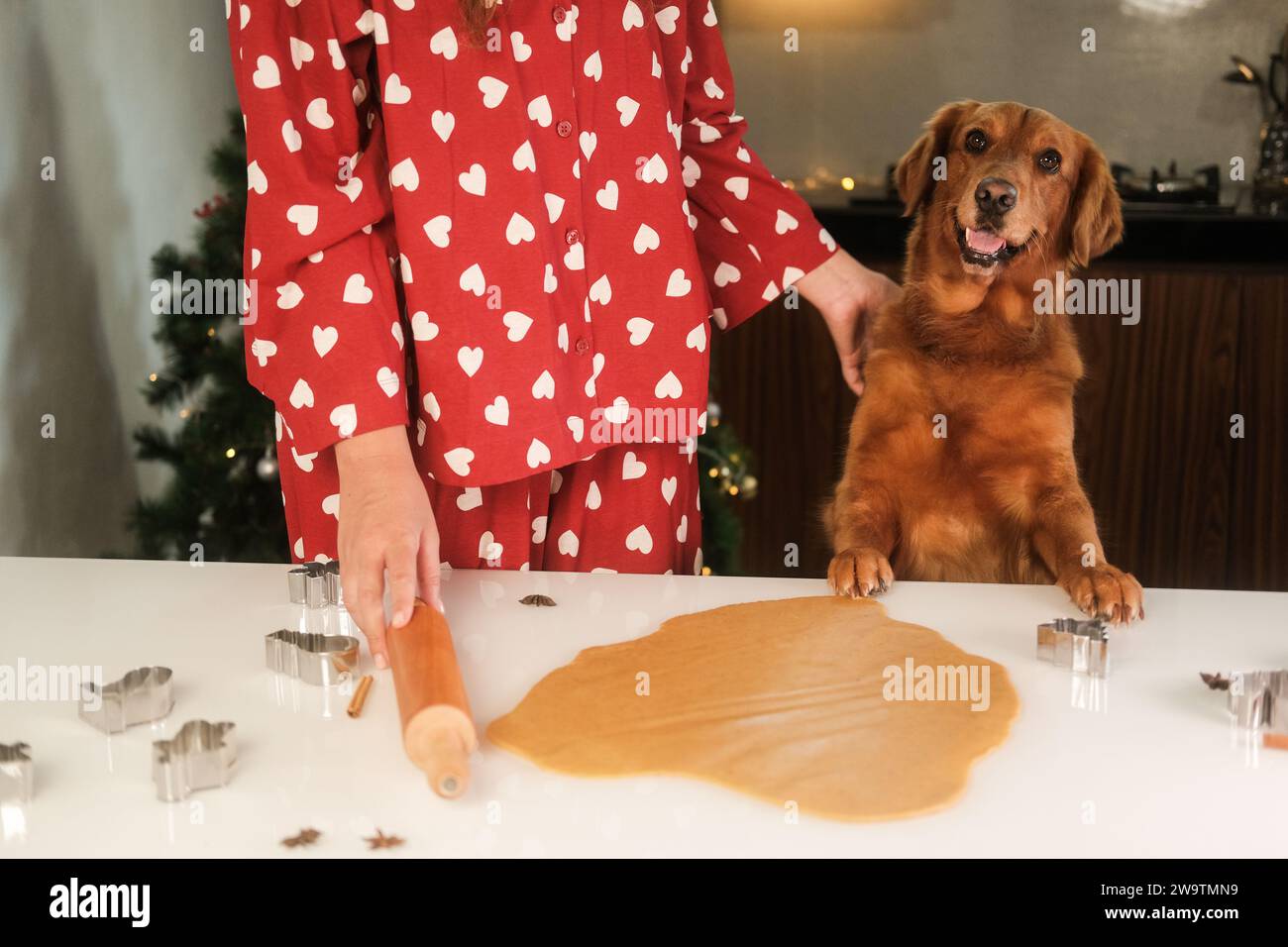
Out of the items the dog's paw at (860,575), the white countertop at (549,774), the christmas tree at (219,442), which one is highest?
the christmas tree at (219,442)

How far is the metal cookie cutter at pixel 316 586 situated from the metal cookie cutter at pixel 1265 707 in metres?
0.72

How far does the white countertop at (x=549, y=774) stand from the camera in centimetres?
64

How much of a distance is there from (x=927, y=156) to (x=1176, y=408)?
1.85 meters

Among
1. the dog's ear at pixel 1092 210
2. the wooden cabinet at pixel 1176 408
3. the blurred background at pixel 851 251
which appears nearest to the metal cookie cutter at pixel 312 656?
the dog's ear at pixel 1092 210

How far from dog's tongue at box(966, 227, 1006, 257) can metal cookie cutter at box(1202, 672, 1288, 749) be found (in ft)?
2.36

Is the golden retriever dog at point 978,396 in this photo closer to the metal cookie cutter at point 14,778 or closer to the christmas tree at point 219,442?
the metal cookie cutter at point 14,778

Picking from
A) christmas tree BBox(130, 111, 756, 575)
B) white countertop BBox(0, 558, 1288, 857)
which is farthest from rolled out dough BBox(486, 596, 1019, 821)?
christmas tree BBox(130, 111, 756, 575)

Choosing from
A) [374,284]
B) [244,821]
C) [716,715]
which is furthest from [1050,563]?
[244,821]

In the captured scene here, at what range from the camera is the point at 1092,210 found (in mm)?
1473

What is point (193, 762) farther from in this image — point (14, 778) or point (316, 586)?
point (316, 586)

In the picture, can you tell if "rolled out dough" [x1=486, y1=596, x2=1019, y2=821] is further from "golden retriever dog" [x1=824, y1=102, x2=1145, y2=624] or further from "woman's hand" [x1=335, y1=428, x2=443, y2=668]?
"golden retriever dog" [x1=824, y1=102, x2=1145, y2=624]

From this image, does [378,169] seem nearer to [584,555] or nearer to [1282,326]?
[584,555]

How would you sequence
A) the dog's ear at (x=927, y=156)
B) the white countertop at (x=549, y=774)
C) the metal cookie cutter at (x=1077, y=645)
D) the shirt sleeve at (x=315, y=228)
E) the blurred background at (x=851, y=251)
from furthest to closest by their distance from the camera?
the blurred background at (x=851, y=251), the dog's ear at (x=927, y=156), the shirt sleeve at (x=315, y=228), the metal cookie cutter at (x=1077, y=645), the white countertop at (x=549, y=774)

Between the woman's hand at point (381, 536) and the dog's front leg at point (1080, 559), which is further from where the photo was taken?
the dog's front leg at point (1080, 559)
